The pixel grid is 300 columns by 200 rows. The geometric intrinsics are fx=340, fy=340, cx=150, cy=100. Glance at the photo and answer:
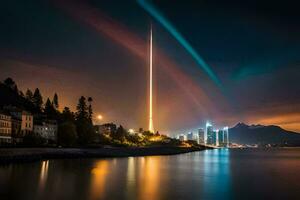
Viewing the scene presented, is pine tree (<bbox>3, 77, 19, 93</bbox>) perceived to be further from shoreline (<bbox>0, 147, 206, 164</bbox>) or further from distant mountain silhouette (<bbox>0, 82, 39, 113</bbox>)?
shoreline (<bbox>0, 147, 206, 164</bbox>)

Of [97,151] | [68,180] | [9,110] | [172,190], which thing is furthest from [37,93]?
[172,190]

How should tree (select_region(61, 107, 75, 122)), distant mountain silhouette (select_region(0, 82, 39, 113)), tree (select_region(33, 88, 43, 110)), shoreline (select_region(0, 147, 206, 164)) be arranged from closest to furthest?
shoreline (select_region(0, 147, 206, 164))
tree (select_region(61, 107, 75, 122))
distant mountain silhouette (select_region(0, 82, 39, 113))
tree (select_region(33, 88, 43, 110))

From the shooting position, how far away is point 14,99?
134 m

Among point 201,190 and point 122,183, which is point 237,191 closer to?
point 201,190

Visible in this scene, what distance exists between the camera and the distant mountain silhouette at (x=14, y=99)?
421ft

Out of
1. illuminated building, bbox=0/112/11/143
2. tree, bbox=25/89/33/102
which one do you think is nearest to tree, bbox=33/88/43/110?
tree, bbox=25/89/33/102

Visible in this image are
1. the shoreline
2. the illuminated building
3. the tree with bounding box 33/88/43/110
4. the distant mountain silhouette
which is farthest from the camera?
the tree with bounding box 33/88/43/110

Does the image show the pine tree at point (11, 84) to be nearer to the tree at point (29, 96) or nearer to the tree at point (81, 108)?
the tree at point (29, 96)

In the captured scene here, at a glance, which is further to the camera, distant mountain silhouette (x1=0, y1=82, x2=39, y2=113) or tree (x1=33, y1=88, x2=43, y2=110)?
tree (x1=33, y1=88, x2=43, y2=110)

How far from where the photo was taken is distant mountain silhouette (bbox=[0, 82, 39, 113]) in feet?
421

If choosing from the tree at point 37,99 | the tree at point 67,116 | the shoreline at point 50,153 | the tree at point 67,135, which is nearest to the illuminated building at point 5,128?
the shoreline at point 50,153

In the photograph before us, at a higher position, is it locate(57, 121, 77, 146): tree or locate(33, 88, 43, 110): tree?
locate(33, 88, 43, 110): tree

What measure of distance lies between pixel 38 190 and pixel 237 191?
63.5 feet

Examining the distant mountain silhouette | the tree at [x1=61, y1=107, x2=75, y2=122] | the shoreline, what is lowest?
the shoreline
